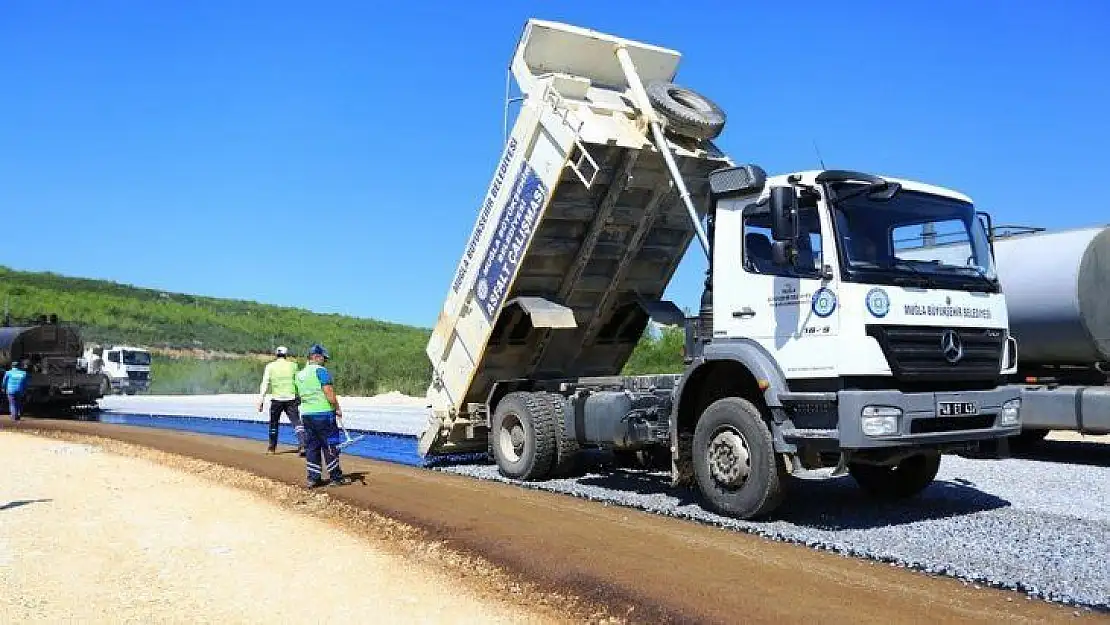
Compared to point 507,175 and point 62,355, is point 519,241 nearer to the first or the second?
point 507,175

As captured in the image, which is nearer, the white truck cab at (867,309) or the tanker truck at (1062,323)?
the white truck cab at (867,309)

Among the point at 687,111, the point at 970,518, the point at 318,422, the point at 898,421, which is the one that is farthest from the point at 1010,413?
the point at 318,422

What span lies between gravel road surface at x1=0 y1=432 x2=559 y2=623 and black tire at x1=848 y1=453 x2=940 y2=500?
4.21 meters

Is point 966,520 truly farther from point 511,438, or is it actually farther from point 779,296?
point 511,438

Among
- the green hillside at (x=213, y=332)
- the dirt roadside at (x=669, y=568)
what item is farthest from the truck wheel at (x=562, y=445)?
the green hillside at (x=213, y=332)

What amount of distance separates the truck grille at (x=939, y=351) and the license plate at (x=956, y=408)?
0.60ft

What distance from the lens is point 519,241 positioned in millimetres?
9578

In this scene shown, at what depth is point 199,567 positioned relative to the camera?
616cm

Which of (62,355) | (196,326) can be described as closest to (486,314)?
(62,355)

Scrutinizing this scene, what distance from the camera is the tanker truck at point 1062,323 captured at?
10.6m

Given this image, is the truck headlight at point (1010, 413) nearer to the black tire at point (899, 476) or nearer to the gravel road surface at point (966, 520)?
the gravel road surface at point (966, 520)

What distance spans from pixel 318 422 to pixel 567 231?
10.8 ft

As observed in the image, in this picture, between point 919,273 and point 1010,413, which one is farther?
point 1010,413

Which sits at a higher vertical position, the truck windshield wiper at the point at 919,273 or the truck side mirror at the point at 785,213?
the truck side mirror at the point at 785,213
